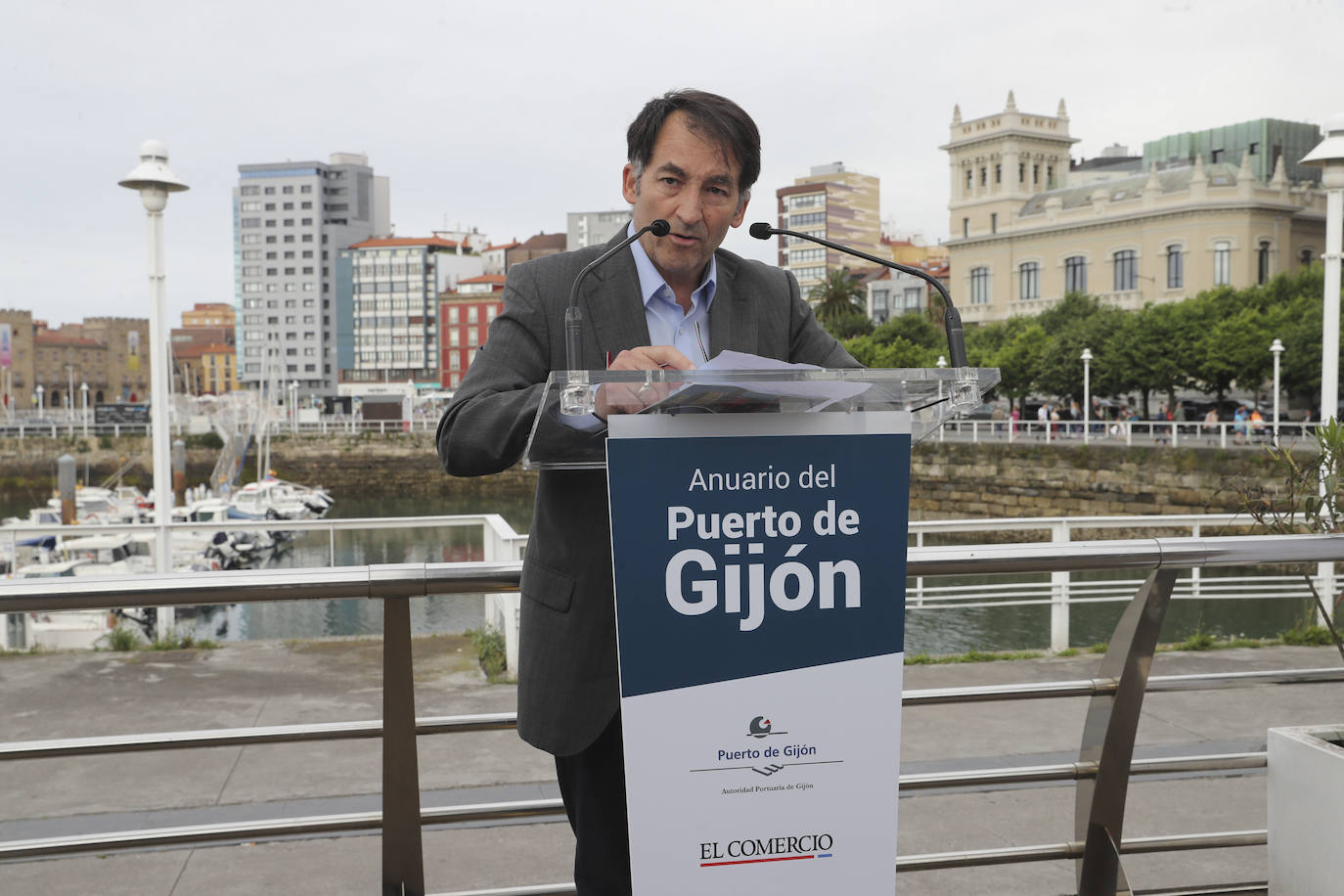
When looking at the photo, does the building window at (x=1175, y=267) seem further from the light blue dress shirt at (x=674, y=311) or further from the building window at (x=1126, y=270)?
the light blue dress shirt at (x=674, y=311)

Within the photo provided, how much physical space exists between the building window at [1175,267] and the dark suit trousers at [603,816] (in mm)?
55999

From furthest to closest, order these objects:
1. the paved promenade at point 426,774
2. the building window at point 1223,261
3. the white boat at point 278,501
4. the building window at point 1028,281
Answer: the building window at point 1028,281, the building window at point 1223,261, the white boat at point 278,501, the paved promenade at point 426,774

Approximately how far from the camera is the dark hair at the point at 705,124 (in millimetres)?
1520

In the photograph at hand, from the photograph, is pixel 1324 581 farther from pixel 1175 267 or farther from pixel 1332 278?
pixel 1175 267

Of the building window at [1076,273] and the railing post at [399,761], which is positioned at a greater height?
the building window at [1076,273]

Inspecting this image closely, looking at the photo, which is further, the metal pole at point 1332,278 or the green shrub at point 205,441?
the green shrub at point 205,441

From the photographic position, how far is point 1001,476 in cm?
3039

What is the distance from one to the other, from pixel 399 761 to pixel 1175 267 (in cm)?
5636

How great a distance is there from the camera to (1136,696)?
2.12 m

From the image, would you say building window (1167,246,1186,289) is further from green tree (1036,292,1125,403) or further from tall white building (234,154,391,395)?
tall white building (234,154,391,395)

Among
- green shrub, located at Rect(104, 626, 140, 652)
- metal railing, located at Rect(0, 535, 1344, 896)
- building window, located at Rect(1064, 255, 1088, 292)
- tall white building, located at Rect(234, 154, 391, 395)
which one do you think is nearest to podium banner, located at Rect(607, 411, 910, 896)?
metal railing, located at Rect(0, 535, 1344, 896)

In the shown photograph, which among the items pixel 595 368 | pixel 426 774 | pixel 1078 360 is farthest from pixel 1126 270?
pixel 595 368

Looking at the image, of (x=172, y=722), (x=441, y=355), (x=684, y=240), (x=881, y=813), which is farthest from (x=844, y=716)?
(x=441, y=355)

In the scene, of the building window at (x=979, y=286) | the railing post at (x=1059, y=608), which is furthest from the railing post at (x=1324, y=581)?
the building window at (x=979, y=286)
